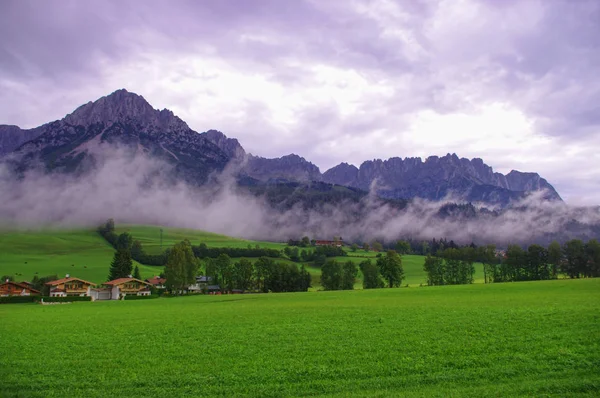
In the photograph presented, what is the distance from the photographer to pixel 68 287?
117750mm

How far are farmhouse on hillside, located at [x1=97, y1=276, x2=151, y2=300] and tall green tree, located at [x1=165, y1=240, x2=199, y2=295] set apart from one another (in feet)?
28.9

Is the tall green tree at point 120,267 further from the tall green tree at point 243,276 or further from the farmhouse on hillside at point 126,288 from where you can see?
the tall green tree at point 243,276

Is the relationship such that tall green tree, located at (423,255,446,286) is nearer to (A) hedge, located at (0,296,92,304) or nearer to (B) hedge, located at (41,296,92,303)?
(B) hedge, located at (41,296,92,303)

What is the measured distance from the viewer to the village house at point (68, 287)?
11600 cm

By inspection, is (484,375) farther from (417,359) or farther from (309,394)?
(309,394)

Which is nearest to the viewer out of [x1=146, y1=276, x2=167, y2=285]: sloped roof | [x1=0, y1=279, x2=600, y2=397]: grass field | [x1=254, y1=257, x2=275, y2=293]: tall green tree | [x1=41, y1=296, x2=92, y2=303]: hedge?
[x1=0, y1=279, x2=600, y2=397]: grass field

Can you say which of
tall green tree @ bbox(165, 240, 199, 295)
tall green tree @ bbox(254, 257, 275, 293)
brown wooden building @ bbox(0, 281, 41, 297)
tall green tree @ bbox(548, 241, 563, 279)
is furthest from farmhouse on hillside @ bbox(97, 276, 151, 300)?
tall green tree @ bbox(548, 241, 563, 279)

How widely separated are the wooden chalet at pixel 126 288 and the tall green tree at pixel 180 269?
28.9 ft

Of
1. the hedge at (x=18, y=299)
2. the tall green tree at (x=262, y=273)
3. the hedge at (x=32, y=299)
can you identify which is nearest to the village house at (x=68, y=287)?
the hedge at (x=18, y=299)

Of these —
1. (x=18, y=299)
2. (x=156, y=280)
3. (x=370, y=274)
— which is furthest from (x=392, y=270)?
(x=18, y=299)

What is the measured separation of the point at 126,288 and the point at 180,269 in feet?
61.6

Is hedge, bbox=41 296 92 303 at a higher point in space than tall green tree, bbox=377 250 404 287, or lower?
lower

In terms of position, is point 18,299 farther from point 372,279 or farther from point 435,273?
point 435,273

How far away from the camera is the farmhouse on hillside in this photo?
11975cm
